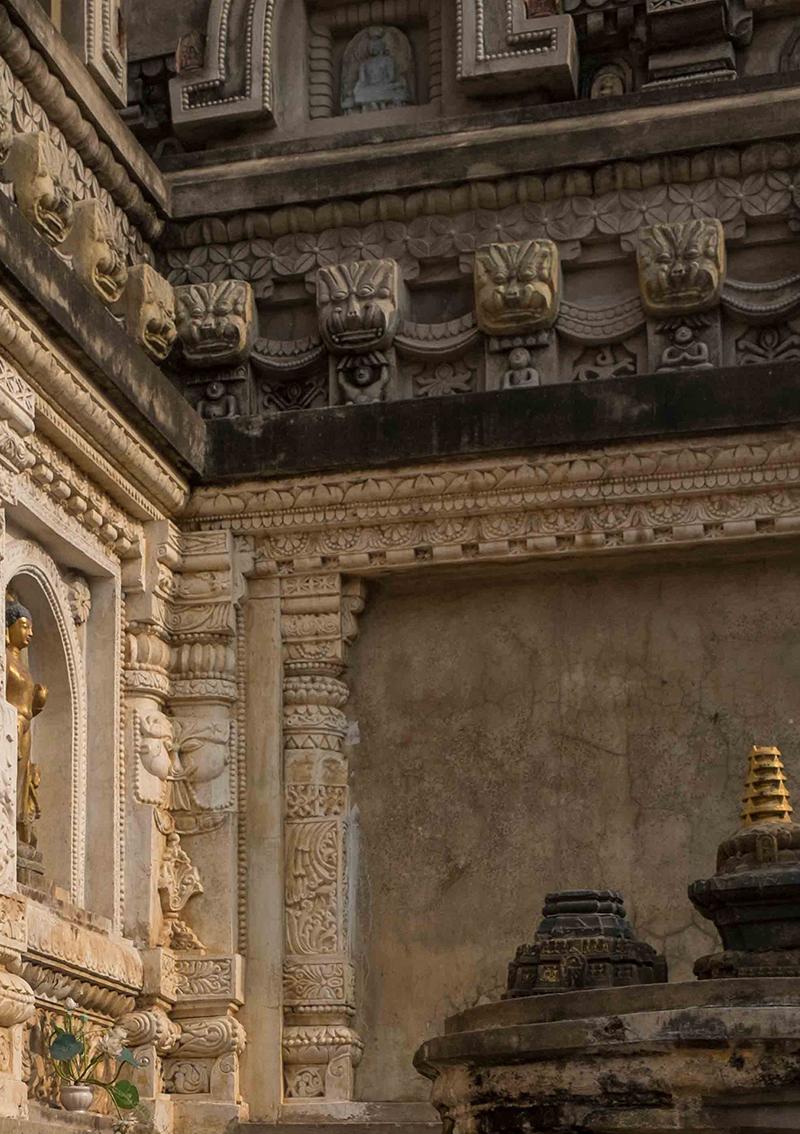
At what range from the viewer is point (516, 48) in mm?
10414

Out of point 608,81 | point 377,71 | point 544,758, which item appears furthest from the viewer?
point 377,71

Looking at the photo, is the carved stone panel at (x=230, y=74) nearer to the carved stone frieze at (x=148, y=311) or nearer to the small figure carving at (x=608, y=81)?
the carved stone frieze at (x=148, y=311)

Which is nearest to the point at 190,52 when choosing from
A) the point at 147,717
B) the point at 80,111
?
the point at 80,111

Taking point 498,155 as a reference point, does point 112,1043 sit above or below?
below

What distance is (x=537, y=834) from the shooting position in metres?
9.73

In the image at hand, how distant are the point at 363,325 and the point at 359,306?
9cm

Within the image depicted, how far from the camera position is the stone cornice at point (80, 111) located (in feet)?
30.0

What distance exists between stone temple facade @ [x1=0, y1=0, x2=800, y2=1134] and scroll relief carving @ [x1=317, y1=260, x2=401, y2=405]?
18 millimetres

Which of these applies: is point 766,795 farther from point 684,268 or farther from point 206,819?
point 684,268

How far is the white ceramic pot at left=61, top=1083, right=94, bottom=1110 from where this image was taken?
8391 mm

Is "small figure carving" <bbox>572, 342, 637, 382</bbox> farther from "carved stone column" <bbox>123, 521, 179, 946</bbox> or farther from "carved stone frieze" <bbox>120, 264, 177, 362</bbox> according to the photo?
"carved stone column" <bbox>123, 521, 179, 946</bbox>

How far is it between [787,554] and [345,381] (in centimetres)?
207

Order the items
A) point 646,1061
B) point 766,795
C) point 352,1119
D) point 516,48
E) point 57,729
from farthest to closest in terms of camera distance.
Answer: point 516,48, point 352,1119, point 57,729, point 766,795, point 646,1061

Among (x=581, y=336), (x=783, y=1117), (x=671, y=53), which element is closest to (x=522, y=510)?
(x=581, y=336)
